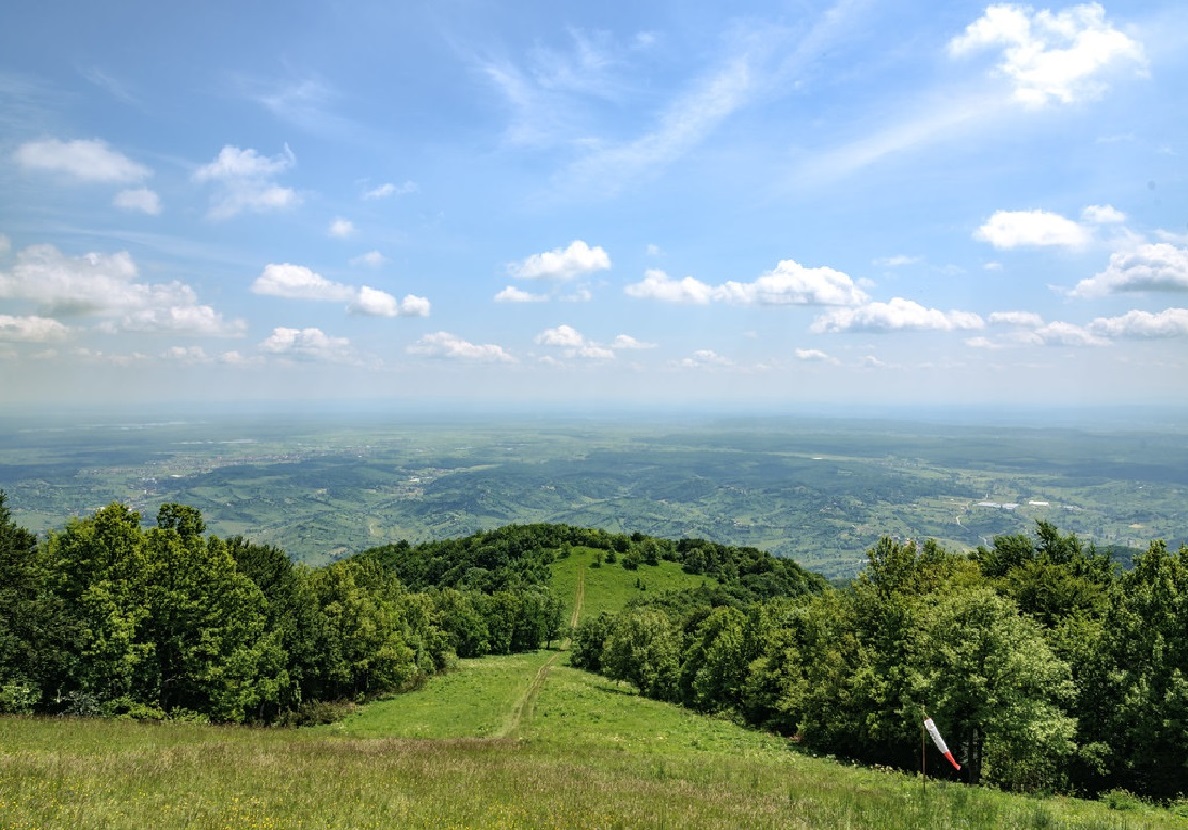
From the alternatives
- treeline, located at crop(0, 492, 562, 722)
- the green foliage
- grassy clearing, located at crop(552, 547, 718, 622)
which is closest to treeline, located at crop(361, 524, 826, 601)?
grassy clearing, located at crop(552, 547, 718, 622)

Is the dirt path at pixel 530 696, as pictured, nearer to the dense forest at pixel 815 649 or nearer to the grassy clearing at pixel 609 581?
the grassy clearing at pixel 609 581

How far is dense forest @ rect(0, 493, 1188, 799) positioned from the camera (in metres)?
22.4

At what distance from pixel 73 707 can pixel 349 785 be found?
1984 centimetres

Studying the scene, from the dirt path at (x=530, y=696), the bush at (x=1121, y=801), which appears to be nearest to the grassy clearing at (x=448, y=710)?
the dirt path at (x=530, y=696)

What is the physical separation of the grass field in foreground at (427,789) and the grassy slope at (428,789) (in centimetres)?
5

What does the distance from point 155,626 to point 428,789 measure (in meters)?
24.0

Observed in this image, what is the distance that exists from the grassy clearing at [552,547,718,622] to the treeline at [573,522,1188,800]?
61.9 m

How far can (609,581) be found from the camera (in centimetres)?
11569

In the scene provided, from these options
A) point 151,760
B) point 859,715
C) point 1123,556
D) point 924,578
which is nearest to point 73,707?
point 151,760

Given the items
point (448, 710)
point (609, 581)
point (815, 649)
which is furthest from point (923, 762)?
point (609, 581)

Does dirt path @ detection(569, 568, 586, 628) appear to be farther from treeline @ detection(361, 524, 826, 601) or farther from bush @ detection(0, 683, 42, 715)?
bush @ detection(0, 683, 42, 715)

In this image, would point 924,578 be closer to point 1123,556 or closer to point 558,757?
point 558,757

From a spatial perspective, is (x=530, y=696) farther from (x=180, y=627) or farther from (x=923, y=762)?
(x=923, y=762)

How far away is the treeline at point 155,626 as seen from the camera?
80.1 ft
